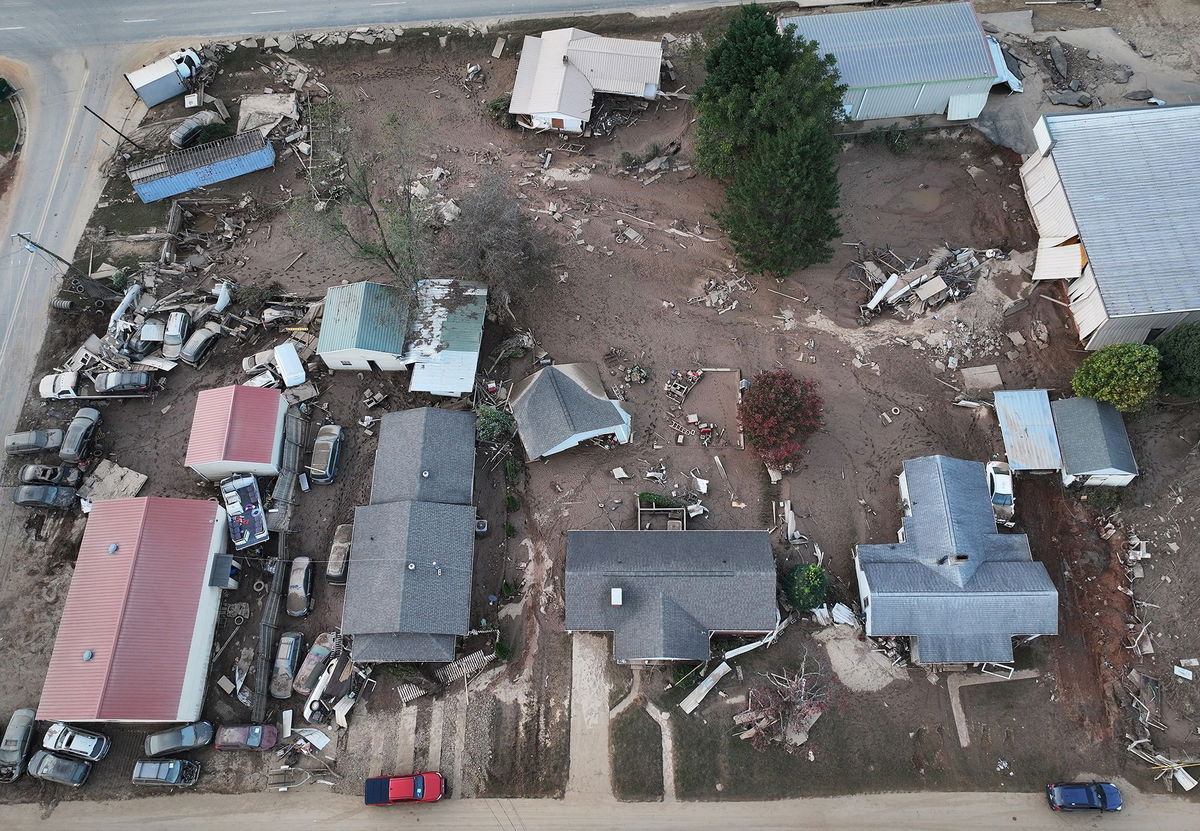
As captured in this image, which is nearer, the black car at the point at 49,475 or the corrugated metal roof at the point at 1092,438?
the corrugated metal roof at the point at 1092,438

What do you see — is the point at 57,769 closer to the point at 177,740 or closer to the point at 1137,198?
the point at 177,740

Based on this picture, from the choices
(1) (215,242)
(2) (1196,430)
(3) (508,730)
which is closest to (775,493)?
(3) (508,730)

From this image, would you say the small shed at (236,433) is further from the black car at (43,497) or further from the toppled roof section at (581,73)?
the toppled roof section at (581,73)

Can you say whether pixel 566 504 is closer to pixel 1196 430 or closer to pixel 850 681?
pixel 850 681

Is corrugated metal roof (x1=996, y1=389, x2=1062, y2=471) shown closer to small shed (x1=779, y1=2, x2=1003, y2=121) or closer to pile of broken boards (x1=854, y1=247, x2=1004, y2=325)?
pile of broken boards (x1=854, y1=247, x2=1004, y2=325)

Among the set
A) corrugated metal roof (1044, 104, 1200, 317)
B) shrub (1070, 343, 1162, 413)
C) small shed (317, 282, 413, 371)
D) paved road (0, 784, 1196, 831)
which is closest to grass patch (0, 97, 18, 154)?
small shed (317, 282, 413, 371)

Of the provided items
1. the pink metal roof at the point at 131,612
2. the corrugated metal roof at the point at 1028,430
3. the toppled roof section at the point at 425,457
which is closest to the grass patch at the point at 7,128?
the pink metal roof at the point at 131,612
